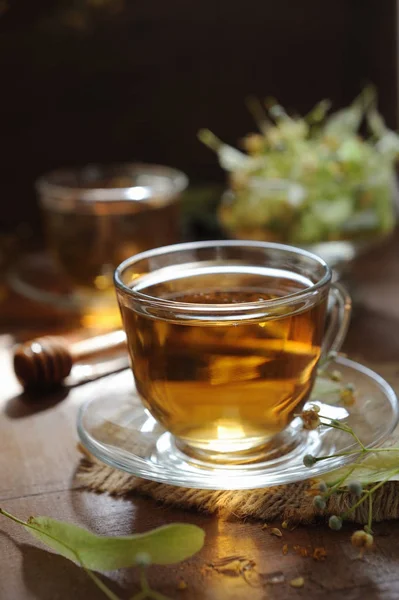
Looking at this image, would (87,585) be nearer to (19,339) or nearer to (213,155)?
(19,339)

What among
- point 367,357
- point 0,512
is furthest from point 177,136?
point 0,512

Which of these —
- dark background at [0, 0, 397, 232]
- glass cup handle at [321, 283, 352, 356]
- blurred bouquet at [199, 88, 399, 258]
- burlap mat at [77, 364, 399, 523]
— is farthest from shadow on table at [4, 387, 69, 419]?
dark background at [0, 0, 397, 232]

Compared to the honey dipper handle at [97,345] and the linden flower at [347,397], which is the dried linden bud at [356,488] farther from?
the honey dipper handle at [97,345]

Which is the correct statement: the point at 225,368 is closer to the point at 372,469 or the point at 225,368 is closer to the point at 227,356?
Result: the point at 227,356

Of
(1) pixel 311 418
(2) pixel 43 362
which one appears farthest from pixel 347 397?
(2) pixel 43 362

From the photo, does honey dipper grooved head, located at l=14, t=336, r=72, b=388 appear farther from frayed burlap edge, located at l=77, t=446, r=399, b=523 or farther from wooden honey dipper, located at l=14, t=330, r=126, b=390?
frayed burlap edge, located at l=77, t=446, r=399, b=523
